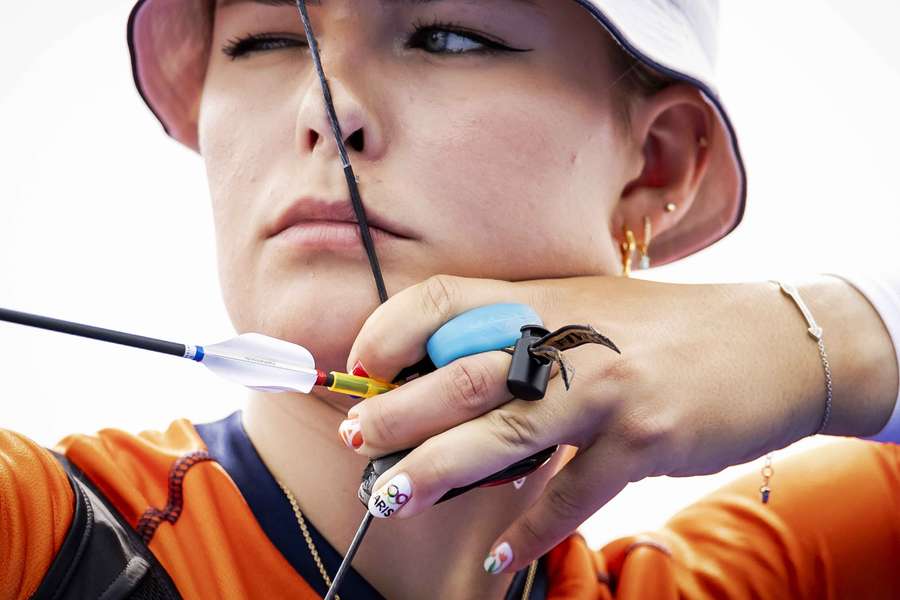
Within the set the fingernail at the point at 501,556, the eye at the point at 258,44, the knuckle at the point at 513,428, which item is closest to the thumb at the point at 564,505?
the fingernail at the point at 501,556

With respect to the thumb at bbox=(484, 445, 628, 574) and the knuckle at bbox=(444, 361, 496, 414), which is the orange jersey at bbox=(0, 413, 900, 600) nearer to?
the thumb at bbox=(484, 445, 628, 574)

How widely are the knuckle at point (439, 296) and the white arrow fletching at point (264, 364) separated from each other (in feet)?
0.38

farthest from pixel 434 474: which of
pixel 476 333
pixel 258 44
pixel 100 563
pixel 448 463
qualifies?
pixel 258 44

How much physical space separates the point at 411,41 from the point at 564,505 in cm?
52

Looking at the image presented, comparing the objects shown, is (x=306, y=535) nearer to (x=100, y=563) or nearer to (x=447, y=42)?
(x=100, y=563)

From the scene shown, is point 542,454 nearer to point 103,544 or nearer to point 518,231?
point 518,231

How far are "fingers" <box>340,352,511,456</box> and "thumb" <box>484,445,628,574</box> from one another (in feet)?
0.57

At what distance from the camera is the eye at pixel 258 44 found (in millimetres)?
944

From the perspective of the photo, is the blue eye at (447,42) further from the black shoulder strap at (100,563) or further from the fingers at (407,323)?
the black shoulder strap at (100,563)

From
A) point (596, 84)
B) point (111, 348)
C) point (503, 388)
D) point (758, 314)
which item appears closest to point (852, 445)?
point (758, 314)

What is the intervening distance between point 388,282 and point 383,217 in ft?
0.22

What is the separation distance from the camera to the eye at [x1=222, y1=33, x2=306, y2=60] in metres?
0.94

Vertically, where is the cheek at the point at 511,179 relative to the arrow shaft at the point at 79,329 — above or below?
above

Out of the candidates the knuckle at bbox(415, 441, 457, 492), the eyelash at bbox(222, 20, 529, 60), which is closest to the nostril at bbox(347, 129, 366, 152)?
the eyelash at bbox(222, 20, 529, 60)
